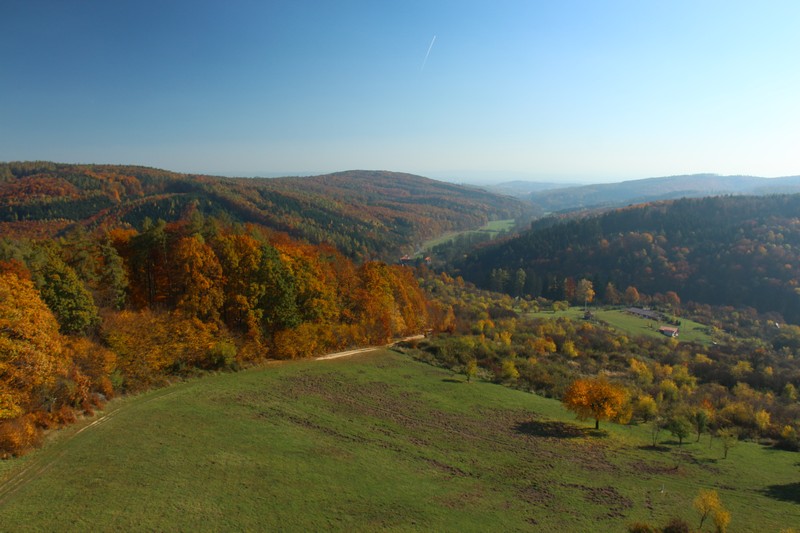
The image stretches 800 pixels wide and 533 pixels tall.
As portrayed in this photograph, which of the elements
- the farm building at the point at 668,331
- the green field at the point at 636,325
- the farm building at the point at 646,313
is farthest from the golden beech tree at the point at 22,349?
the farm building at the point at 646,313

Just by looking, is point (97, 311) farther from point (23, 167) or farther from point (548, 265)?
point (23, 167)

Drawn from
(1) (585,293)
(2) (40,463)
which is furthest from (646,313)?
(2) (40,463)

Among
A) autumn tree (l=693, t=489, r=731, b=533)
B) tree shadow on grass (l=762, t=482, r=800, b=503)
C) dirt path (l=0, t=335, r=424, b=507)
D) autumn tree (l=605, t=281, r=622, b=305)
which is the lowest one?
autumn tree (l=605, t=281, r=622, b=305)

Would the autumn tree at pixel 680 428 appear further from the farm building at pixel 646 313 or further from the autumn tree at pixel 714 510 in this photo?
the farm building at pixel 646 313

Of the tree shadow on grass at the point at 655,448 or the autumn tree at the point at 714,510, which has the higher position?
the autumn tree at the point at 714,510

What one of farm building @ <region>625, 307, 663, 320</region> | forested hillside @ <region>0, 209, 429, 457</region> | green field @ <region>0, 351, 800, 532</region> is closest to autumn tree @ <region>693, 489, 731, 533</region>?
green field @ <region>0, 351, 800, 532</region>

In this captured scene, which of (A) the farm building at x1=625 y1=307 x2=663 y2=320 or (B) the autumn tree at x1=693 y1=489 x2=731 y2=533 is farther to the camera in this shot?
(A) the farm building at x1=625 y1=307 x2=663 y2=320

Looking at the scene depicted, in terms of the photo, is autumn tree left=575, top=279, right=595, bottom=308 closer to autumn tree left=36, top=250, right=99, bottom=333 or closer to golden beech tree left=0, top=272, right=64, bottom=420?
autumn tree left=36, top=250, right=99, bottom=333
